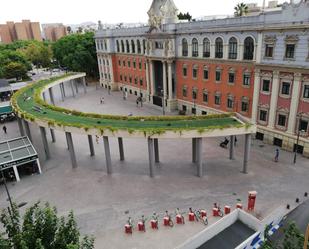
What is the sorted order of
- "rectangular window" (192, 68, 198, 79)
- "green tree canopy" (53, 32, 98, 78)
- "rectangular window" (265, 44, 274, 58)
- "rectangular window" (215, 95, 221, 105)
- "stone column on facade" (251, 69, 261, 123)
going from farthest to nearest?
"green tree canopy" (53, 32, 98, 78)
"rectangular window" (192, 68, 198, 79)
"rectangular window" (215, 95, 221, 105)
"stone column on facade" (251, 69, 261, 123)
"rectangular window" (265, 44, 274, 58)

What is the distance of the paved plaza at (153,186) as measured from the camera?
68.6 ft

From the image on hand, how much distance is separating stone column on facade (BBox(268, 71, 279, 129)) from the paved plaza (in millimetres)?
3286

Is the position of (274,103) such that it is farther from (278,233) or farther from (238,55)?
(278,233)

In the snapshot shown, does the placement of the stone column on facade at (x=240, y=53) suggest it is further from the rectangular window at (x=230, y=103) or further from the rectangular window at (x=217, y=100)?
the rectangular window at (x=217, y=100)

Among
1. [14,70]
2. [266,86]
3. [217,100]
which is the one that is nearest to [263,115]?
[266,86]

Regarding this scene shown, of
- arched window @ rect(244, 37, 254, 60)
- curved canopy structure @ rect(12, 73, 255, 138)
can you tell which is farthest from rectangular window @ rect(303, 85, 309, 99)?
curved canopy structure @ rect(12, 73, 255, 138)

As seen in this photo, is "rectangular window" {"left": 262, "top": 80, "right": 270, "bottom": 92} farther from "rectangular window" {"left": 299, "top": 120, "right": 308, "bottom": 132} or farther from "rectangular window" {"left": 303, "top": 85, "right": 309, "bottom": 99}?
"rectangular window" {"left": 299, "top": 120, "right": 308, "bottom": 132}

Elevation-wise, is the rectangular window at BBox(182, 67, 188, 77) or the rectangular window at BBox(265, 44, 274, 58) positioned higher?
the rectangular window at BBox(265, 44, 274, 58)

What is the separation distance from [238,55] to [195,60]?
8.61 metres

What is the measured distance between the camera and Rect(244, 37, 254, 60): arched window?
3354 centimetres

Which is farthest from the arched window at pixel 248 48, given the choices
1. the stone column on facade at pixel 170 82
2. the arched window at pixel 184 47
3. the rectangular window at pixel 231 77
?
the stone column on facade at pixel 170 82

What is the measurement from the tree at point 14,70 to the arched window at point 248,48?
7385 cm

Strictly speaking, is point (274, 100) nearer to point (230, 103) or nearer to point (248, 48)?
point (248, 48)

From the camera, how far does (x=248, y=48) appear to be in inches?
1347
